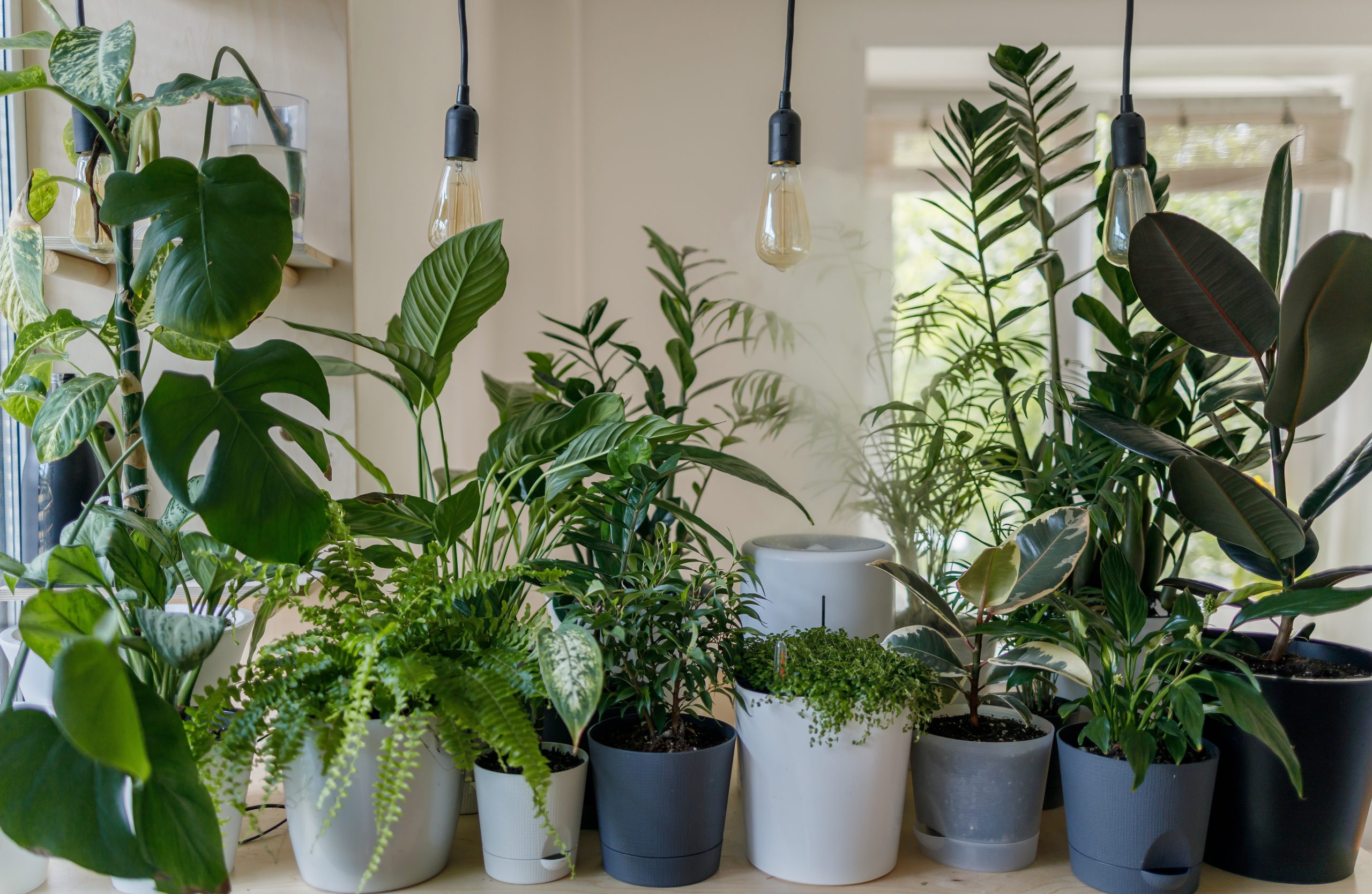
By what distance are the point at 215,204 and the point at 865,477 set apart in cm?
165

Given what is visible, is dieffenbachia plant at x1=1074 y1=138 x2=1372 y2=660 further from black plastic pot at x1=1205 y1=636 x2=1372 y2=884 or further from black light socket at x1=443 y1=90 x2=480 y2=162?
black light socket at x1=443 y1=90 x2=480 y2=162

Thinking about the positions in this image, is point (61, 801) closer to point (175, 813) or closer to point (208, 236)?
point (175, 813)

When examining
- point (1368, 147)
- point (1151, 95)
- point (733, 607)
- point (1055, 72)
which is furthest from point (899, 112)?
point (733, 607)

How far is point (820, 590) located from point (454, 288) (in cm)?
52

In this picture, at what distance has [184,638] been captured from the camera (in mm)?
716

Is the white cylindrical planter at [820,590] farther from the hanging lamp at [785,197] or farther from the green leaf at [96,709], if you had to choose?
the green leaf at [96,709]

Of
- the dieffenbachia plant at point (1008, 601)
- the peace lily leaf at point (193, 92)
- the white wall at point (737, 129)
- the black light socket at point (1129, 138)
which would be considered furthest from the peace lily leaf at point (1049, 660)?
the white wall at point (737, 129)

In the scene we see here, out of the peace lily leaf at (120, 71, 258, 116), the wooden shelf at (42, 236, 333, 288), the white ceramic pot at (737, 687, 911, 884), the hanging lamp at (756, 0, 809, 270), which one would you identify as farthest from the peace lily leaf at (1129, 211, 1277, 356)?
the wooden shelf at (42, 236, 333, 288)

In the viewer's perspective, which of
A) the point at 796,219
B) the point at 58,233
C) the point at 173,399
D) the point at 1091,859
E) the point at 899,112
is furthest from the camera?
the point at 899,112

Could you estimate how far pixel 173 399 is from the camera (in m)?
0.73

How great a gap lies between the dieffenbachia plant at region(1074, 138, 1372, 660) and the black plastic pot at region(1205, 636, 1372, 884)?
0.27ft

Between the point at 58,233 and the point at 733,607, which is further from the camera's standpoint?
the point at 58,233

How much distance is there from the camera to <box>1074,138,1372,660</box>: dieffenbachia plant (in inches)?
32.4

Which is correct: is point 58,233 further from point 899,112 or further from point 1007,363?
point 1007,363
